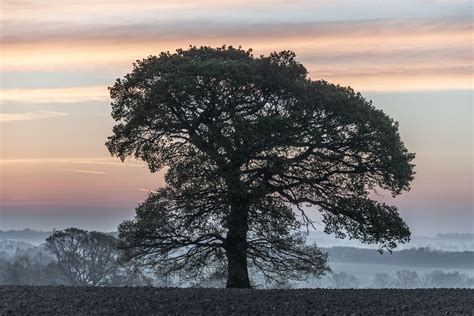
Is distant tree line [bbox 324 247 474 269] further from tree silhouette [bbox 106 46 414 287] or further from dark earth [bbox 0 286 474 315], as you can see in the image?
dark earth [bbox 0 286 474 315]

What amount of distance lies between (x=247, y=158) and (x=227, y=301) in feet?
24.0

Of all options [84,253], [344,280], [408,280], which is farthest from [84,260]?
[408,280]

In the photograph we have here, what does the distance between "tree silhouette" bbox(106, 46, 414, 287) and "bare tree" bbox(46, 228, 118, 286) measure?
80.7 ft

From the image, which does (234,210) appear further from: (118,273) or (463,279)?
(463,279)

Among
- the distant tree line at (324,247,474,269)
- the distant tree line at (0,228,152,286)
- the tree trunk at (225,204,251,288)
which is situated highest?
the distant tree line at (324,247,474,269)

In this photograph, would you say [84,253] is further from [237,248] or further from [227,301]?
[227,301]

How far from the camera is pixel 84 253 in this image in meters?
51.2

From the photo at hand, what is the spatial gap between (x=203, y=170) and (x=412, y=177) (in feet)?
24.8

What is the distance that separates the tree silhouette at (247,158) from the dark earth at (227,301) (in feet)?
17.5

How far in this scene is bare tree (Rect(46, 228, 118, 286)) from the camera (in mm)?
50594

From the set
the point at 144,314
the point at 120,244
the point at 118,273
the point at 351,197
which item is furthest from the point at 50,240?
the point at 144,314

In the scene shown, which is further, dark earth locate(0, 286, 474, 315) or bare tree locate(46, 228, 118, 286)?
bare tree locate(46, 228, 118, 286)

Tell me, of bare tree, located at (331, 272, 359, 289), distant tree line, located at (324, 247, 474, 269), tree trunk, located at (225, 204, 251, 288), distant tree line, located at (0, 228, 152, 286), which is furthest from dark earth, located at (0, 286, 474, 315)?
distant tree line, located at (324, 247, 474, 269)

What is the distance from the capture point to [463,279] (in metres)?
105
